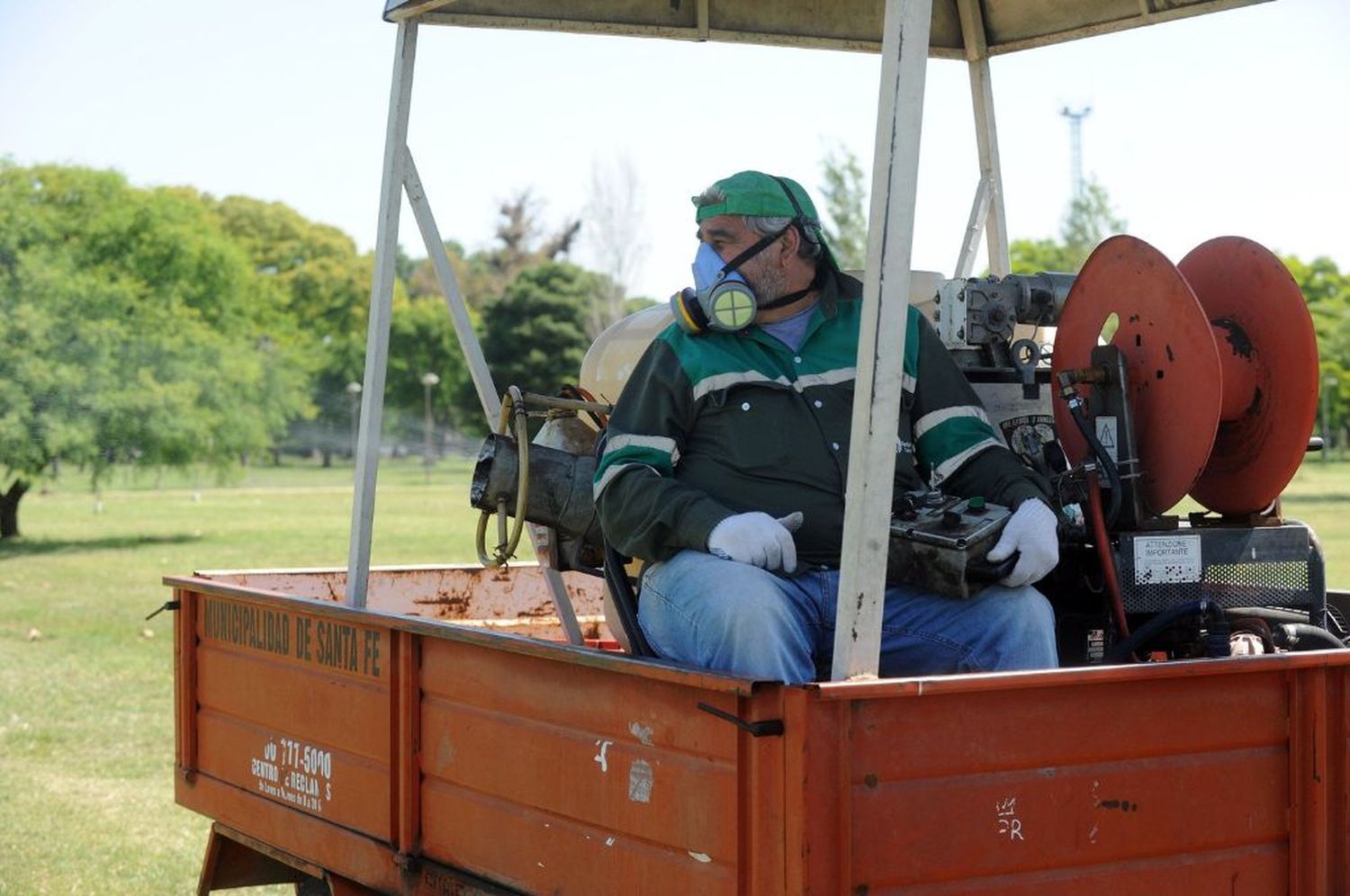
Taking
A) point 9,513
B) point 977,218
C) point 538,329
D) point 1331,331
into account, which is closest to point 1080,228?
point 1331,331

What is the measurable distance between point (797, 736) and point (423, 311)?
8397 cm

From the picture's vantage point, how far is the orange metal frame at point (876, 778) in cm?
274

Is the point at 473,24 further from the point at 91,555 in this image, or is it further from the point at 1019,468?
the point at 91,555

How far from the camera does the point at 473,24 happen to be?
499 centimetres

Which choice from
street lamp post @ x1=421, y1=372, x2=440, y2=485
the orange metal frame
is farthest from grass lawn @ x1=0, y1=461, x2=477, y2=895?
street lamp post @ x1=421, y1=372, x2=440, y2=485

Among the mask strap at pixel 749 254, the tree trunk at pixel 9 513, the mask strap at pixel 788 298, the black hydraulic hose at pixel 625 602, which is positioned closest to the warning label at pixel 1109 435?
the mask strap at pixel 788 298

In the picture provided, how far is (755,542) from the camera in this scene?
3387 mm

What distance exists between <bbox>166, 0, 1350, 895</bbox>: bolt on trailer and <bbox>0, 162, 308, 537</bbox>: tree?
1080 inches

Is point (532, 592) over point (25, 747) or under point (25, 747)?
over

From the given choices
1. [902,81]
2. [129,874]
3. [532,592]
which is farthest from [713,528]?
[129,874]

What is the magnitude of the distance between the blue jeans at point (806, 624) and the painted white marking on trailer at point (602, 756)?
0.30 m

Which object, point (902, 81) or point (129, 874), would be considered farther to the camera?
point (129, 874)

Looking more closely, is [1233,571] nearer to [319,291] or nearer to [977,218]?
[977,218]

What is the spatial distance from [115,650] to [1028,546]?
11727 millimetres
